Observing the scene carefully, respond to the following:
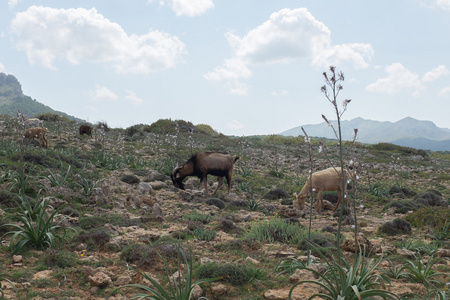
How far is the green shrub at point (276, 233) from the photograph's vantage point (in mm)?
6695

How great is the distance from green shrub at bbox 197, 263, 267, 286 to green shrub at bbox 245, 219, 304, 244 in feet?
6.17

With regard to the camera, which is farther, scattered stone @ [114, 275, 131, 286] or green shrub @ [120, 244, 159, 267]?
green shrub @ [120, 244, 159, 267]

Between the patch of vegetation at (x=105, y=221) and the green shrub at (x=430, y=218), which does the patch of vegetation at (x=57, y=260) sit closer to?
the patch of vegetation at (x=105, y=221)

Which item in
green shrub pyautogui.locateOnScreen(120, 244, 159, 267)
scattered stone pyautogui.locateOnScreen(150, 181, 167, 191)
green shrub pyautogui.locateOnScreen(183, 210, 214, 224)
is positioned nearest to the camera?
green shrub pyautogui.locateOnScreen(120, 244, 159, 267)

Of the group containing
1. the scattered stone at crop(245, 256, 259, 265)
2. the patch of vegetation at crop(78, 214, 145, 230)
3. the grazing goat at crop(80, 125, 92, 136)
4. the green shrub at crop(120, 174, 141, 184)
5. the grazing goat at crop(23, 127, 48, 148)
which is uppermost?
the grazing goat at crop(80, 125, 92, 136)

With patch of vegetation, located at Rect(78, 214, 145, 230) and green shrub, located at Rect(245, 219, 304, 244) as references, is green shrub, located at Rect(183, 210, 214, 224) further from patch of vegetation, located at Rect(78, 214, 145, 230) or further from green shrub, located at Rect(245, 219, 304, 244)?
green shrub, located at Rect(245, 219, 304, 244)

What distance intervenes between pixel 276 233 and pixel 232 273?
261 cm

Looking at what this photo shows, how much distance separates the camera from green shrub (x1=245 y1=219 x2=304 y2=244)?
6.70 meters

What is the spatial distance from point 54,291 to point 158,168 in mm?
10642

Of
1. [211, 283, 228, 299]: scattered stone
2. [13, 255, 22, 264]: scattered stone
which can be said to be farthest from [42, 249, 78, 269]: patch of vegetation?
[211, 283, 228, 299]: scattered stone

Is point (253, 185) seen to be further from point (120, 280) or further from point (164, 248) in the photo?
point (120, 280)

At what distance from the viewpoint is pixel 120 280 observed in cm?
443

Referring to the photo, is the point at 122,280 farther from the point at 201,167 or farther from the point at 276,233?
the point at 201,167

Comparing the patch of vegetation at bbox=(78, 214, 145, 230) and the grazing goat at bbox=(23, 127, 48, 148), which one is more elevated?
the grazing goat at bbox=(23, 127, 48, 148)
